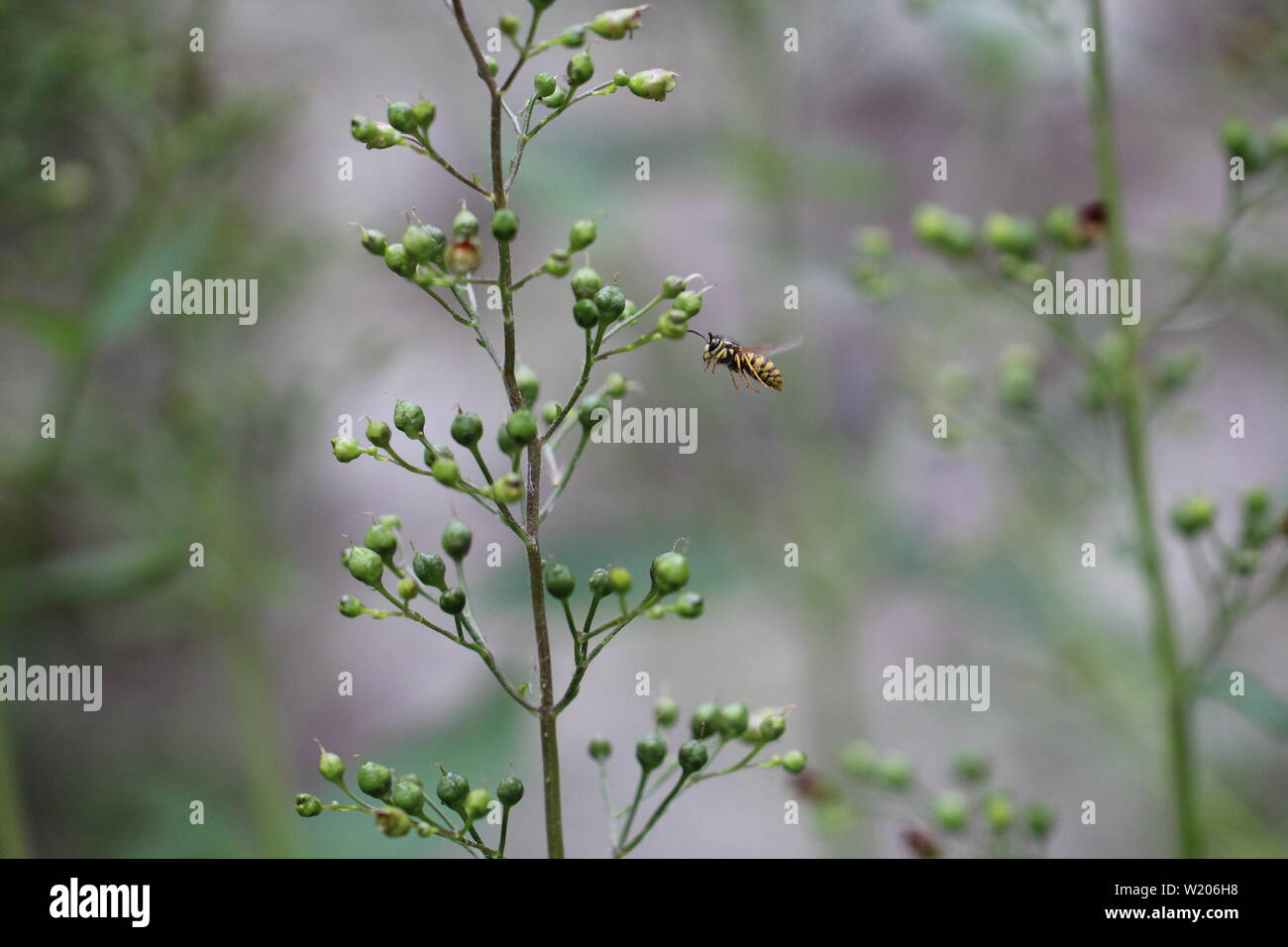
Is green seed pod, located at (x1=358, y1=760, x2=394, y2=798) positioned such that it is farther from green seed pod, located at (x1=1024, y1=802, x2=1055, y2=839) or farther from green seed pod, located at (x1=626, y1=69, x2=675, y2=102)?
green seed pod, located at (x1=1024, y1=802, x2=1055, y2=839)

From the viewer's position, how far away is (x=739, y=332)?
4688 mm

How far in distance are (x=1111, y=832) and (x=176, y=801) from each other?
4053 millimetres

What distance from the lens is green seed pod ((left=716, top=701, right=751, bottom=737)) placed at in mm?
1541

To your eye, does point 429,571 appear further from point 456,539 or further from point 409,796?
point 409,796

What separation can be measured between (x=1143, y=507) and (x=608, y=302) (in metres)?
1.47

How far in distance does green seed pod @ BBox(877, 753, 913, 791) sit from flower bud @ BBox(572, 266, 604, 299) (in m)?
1.60

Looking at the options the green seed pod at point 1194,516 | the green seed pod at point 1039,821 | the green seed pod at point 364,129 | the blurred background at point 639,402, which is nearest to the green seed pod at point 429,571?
the green seed pod at point 364,129

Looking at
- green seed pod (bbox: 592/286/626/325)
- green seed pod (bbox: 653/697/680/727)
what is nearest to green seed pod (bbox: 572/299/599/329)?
green seed pod (bbox: 592/286/626/325)

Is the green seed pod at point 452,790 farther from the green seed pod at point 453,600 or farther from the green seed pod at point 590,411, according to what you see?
the green seed pod at point 590,411

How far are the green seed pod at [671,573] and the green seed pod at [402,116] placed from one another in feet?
1.95

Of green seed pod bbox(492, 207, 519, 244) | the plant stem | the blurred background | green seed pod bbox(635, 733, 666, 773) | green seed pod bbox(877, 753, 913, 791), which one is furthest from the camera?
the blurred background

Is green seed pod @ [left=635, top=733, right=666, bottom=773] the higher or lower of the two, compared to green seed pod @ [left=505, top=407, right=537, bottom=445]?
lower

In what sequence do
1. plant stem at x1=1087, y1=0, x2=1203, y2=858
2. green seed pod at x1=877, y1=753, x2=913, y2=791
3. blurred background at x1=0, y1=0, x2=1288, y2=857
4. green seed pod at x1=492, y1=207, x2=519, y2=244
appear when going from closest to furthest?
green seed pod at x1=492, y1=207, x2=519, y2=244, plant stem at x1=1087, y1=0, x2=1203, y2=858, green seed pod at x1=877, y1=753, x2=913, y2=791, blurred background at x1=0, y1=0, x2=1288, y2=857
